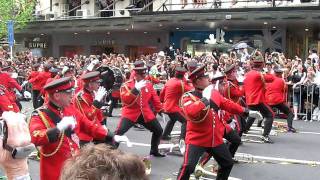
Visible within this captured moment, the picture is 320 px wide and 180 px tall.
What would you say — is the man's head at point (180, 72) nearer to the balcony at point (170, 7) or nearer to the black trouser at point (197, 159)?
the black trouser at point (197, 159)

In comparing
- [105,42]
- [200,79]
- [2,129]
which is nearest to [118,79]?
[200,79]

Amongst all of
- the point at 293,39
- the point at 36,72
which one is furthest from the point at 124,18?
the point at 36,72

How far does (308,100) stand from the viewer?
16031 millimetres

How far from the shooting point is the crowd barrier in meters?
15.9

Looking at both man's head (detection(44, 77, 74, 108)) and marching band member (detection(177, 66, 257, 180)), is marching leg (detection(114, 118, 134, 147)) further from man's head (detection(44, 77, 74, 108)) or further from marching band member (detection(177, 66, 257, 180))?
man's head (detection(44, 77, 74, 108))

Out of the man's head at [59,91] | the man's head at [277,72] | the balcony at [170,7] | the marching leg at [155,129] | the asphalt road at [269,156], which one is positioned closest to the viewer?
the man's head at [59,91]

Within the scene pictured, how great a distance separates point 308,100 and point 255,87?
15.5 ft

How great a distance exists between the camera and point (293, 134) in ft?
43.4

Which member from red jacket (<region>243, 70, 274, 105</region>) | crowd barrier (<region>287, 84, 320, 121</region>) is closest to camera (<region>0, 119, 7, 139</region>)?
red jacket (<region>243, 70, 274, 105</region>)

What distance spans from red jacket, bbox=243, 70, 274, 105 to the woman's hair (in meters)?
9.94

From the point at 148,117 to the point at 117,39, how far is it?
92.5 feet

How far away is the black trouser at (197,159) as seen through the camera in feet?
22.1

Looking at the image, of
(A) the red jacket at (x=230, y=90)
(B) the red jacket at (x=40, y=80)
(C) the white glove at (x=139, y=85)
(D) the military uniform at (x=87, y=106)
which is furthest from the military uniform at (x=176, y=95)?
(B) the red jacket at (x=40, y=80)

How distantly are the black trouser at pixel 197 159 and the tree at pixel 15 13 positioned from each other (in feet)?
110
